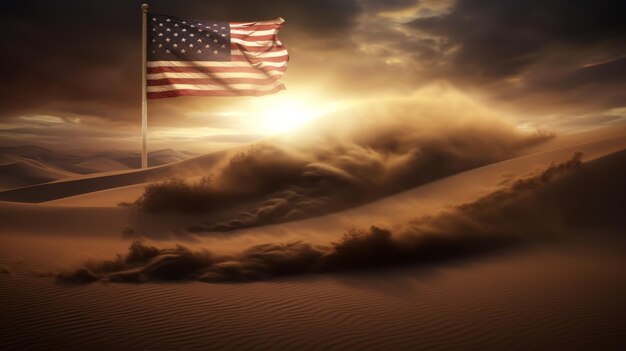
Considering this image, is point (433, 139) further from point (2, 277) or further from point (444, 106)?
point (2, 277)

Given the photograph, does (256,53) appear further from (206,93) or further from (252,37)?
(206,93)

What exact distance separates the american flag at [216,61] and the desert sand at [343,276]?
3549mm

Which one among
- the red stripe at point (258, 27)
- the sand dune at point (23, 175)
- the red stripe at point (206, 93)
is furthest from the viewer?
the sand dune at point (23, 175)

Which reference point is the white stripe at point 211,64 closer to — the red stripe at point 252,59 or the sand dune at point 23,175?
the red stripe at point 252,59

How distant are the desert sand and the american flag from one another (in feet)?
11.6

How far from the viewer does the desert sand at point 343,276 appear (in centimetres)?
498

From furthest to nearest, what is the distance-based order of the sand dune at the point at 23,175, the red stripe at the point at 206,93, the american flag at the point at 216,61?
the sand dune at the point at 23,175 → the american flag at the point at 216,61 → the red stripe at the point at 206,93

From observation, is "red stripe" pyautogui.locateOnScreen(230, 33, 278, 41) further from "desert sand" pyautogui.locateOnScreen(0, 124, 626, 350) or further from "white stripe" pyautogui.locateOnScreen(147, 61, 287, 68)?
"desert sand" pyautogui.locateOnScreen(0, 124, 626, 350)

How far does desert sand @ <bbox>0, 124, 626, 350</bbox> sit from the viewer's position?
4.98 m

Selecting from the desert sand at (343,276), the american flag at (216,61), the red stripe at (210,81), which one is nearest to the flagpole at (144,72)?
the american flag at (216,61)

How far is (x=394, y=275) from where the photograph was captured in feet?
24.6

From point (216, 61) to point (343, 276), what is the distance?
286 inches

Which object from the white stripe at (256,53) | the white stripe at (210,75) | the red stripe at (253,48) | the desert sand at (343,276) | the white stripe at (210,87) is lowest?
the desert sand at (343,276)

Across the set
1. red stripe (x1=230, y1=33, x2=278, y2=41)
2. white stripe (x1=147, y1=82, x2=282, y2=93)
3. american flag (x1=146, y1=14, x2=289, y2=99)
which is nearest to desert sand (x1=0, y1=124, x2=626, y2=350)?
white stripe (x1=147, y1=82, x2=282, y2=93)
